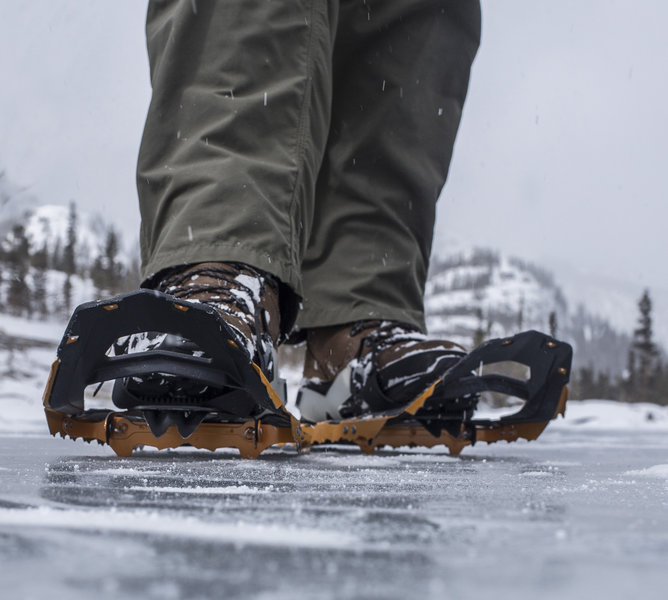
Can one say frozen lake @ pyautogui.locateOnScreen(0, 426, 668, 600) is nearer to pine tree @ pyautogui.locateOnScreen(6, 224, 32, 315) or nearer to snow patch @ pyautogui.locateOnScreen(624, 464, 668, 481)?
snow patch @ pyautogui.locateOnScreen(624, 464, 668, 481)

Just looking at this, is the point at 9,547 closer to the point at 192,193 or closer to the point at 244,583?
the point at 244,583

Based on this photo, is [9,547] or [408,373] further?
[408,373]

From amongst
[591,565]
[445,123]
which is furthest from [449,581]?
[445,123]

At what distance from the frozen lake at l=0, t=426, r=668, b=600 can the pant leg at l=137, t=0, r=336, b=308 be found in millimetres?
425

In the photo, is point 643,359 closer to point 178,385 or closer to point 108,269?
point 108,269

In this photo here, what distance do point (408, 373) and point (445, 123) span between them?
61 centimetres

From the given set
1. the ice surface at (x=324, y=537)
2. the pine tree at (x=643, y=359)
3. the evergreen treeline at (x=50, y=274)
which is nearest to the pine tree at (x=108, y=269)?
the evergreen treeline at (x=50, y=274)

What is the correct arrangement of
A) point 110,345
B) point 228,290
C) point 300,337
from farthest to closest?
point 300,337 < point 228,290 < point 110,345

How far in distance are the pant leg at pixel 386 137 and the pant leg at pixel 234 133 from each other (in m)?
0.35

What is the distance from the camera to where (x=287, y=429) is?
96 centimetres

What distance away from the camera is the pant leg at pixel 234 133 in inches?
39.1

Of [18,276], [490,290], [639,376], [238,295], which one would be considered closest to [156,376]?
[238,295]

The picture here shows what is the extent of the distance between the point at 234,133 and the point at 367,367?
449 millimetres

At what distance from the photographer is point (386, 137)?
1.46 metres
